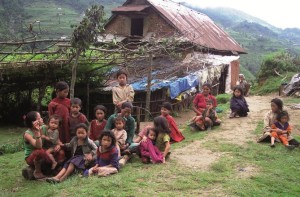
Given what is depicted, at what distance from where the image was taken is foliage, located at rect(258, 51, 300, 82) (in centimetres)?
2078

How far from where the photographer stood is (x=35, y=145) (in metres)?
5.51

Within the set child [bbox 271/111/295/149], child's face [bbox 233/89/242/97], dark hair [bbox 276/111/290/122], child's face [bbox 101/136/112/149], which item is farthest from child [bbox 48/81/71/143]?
child's face [bbox 233/89/242/97]

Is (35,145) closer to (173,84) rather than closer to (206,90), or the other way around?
(206,90)

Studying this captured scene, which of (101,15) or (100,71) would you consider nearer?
(101,15)

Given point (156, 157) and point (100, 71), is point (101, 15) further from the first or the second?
point (100, 71)

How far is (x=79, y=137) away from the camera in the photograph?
18.7 feet

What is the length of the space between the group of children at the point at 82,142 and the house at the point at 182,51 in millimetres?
7352

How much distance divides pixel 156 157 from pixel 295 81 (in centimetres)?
1182

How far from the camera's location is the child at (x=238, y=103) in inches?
386

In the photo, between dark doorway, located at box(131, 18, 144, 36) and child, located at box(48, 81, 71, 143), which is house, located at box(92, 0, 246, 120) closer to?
dark doorway, located at box(131, 18, 144, 36)

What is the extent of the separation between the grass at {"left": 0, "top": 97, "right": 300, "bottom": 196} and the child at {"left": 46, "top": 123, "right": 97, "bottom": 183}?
20cm

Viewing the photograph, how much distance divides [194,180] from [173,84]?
10.2 m

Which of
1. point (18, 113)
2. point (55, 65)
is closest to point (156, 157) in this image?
point (55, 65)

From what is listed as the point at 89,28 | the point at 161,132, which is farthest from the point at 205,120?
the point at 89,28
